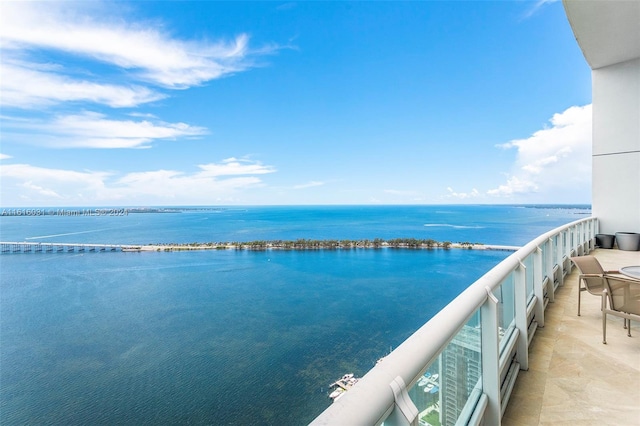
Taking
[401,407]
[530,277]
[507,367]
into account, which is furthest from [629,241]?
[401,407]

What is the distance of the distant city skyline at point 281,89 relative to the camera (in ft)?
64.7

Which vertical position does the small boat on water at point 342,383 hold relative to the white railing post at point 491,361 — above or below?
below

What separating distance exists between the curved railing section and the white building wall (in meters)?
6.88

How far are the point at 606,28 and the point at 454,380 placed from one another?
8.48 metres

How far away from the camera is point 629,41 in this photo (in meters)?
6.13

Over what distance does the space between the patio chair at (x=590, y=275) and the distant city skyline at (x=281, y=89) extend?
636 centimetres

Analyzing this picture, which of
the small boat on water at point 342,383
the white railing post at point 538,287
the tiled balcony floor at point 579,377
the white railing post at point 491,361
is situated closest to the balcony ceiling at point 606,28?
the white railing post at point 538,287

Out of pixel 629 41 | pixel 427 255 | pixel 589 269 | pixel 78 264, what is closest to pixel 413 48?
pixel 427 255

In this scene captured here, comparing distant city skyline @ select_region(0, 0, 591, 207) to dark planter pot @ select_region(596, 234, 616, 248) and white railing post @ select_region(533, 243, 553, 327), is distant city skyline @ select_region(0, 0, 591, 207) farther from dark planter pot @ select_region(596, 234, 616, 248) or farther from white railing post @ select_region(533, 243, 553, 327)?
white railing post @ select_region(533, 243, 553, 327)

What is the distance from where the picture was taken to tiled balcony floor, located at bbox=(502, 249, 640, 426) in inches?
65.2

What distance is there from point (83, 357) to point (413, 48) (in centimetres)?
4583

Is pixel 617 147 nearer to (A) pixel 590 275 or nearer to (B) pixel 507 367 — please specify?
(A) pixel 590 275

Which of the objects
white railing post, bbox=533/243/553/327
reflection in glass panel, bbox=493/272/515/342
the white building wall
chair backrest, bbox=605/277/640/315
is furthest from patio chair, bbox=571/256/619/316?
the white building wall

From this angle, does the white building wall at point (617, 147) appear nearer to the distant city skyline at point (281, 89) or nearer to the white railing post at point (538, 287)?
the distant city skyline at point (281, 89)
